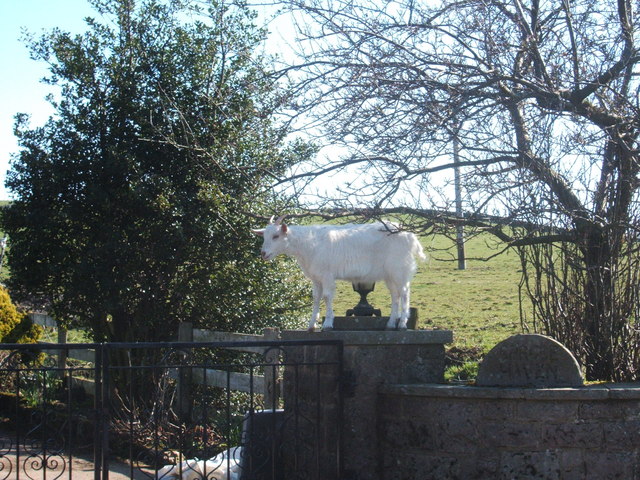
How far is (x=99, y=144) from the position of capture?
10695 mm

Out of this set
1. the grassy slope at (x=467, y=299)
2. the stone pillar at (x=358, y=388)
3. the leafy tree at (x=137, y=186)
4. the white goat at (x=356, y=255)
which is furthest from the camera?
the grassy slope at (x=467, y=299)

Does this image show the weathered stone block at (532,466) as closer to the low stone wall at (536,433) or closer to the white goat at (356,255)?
the low stone wall at (536,433)

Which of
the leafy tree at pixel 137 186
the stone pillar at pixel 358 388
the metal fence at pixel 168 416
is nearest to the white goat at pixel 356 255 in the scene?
the stone pillar at pixel 358 388

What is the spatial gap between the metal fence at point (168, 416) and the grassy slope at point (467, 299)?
395cm

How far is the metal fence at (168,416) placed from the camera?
18.9 feet

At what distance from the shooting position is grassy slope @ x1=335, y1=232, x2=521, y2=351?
1399 centimetres

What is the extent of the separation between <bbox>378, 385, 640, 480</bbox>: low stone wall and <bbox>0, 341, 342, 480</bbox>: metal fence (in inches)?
35.6

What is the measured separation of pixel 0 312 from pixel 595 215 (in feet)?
37.5

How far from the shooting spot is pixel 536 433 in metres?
5.68

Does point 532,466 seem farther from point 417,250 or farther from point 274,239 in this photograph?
point 274,239

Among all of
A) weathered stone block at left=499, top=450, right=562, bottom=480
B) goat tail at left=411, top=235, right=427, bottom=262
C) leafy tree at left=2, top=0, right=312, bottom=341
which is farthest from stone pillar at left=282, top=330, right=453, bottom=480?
leafy tree at left=2, top=0, right=312, bottom=341

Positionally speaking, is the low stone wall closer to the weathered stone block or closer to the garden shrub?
the weathered stone block

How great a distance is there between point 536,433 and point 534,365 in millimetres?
489

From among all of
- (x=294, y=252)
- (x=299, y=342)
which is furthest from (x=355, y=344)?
(x=294, y=252)
